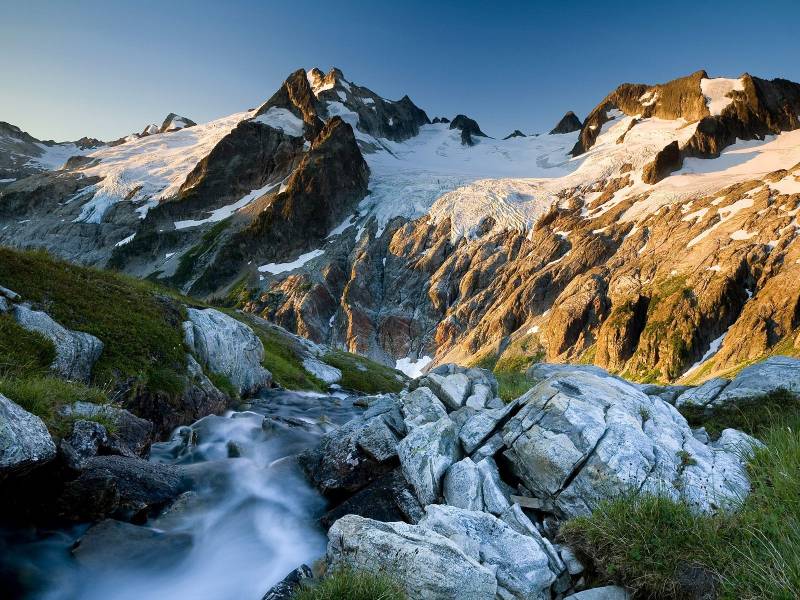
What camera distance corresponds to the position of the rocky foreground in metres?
7.08

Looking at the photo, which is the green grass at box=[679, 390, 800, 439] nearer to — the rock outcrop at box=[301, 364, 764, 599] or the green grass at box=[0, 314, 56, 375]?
the rock outcrop at box=[301, 364, 764, 599]

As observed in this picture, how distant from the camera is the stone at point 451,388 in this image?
53.4 ft

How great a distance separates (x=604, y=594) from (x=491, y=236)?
422 feet

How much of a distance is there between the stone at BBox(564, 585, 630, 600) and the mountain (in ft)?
278

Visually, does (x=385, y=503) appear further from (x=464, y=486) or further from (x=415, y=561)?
(x=415, y=561)

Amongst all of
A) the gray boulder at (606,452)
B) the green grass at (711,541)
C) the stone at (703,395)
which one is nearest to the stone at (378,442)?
the gray boulder at (606,452)

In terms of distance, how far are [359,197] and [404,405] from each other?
15038 cm

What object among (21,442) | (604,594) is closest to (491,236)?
(604,594)

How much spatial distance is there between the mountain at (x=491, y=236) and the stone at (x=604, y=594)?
8467 cm

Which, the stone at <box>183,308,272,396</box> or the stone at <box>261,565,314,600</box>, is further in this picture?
the stone at <box>183,308,272,396</box>

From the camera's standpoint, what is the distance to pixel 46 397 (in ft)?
34.0

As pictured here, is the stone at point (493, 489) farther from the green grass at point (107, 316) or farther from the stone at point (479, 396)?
the green grass at point (107, 316)

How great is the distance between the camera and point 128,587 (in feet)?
29.8

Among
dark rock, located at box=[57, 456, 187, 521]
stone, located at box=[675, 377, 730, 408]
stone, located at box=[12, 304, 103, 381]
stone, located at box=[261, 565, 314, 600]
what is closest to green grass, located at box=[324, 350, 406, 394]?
stone, located at box=[12, 304, 103, 381]
